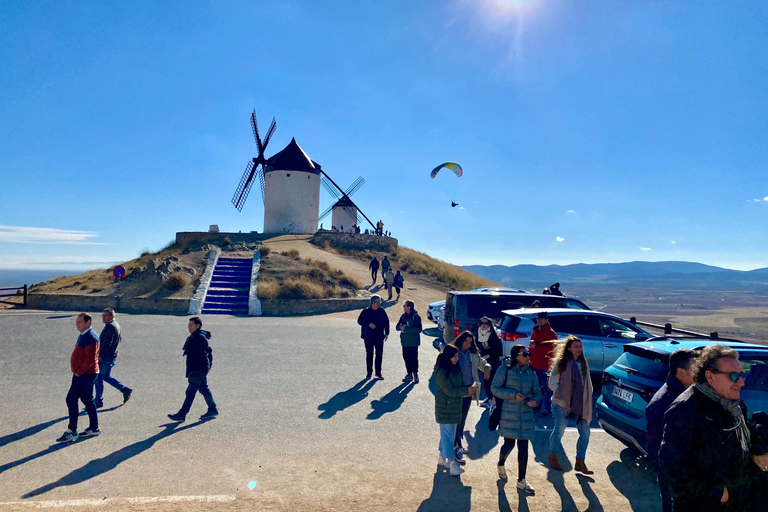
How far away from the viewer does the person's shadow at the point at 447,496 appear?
4.52 m

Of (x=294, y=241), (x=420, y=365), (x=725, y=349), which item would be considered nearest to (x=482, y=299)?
(x=420, y=365)

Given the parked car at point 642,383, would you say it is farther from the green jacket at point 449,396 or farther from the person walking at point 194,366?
the person walking at point 194,366

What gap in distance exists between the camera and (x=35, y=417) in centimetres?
676

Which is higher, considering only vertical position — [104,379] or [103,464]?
[104,379]

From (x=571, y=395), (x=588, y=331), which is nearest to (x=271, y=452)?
(x=571, y=395)

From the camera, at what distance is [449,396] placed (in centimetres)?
518

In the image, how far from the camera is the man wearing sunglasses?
2861 mm

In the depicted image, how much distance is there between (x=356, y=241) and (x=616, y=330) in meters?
31.4

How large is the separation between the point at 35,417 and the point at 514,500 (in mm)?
6893

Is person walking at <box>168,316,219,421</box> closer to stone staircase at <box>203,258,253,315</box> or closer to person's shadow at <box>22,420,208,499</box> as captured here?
person's shadow at <box>22,420,208,499</box>

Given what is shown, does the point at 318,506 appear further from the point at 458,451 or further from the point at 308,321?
the point at 308,321

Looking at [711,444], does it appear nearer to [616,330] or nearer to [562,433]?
[562,433]

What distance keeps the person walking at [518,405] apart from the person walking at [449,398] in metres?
0.43

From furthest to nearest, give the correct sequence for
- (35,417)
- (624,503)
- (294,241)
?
(294,241)
(35,417)
(624,503)
